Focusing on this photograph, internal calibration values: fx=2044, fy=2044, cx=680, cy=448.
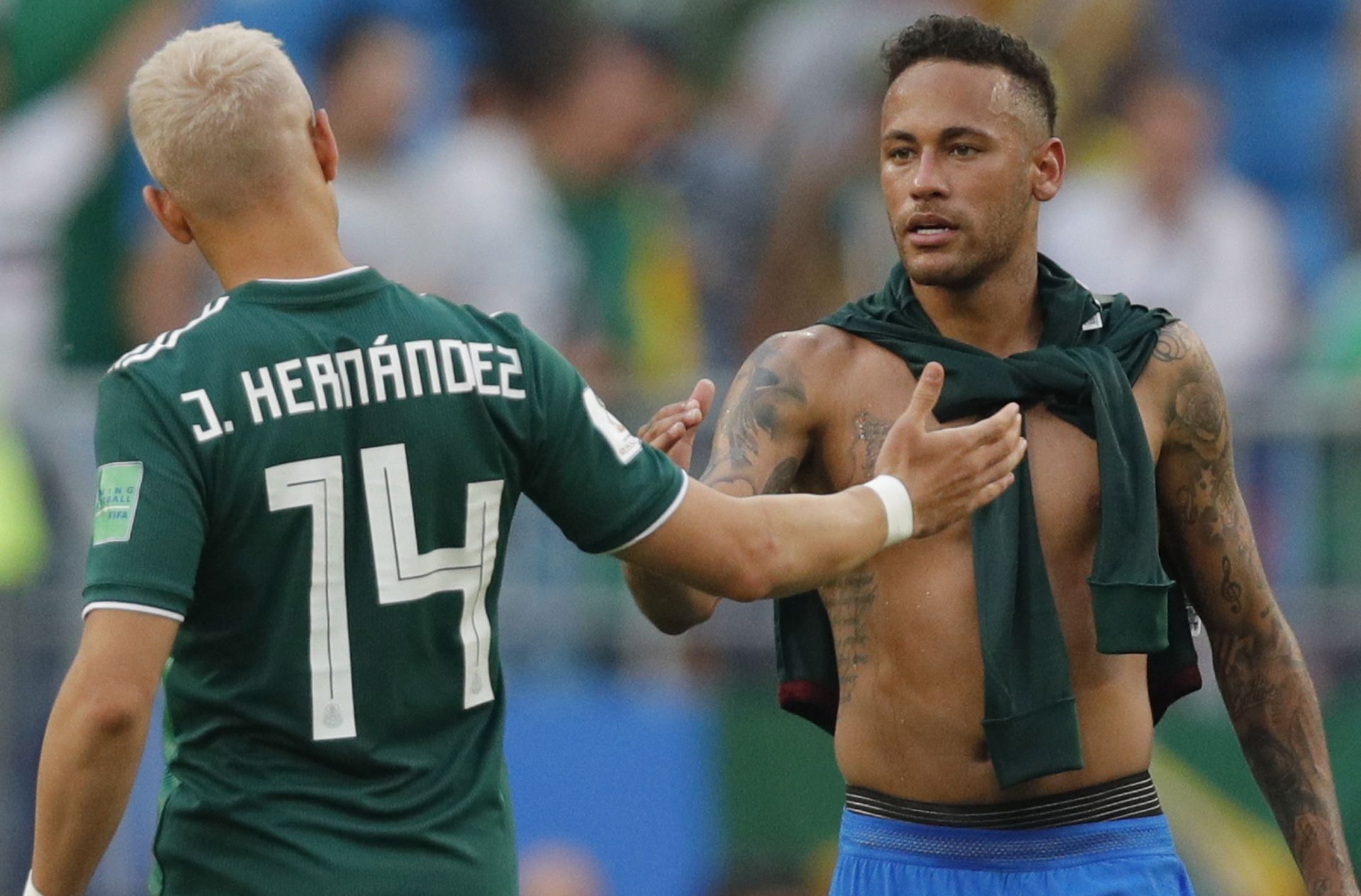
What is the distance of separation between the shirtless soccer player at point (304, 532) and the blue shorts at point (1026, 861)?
938 mm

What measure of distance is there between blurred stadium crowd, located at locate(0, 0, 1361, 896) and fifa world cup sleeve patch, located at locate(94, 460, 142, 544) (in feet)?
15.5

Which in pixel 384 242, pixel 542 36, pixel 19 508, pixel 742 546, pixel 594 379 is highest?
pixel 542 36

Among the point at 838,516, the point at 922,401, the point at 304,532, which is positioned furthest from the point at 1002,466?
the point at 304,532

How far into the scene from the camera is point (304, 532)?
3289 millimetres

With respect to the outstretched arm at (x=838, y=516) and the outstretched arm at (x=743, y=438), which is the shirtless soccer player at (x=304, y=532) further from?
the outstretched arm at (x=743, y=438)

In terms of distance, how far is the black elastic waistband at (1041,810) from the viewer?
13.8ft

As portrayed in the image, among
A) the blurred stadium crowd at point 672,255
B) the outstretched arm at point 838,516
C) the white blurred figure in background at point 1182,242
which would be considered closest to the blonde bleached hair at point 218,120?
the outstretched arm at point 838,516

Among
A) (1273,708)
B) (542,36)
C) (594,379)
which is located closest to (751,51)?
(542,36)

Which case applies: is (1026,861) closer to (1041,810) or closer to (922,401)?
(1041,810)

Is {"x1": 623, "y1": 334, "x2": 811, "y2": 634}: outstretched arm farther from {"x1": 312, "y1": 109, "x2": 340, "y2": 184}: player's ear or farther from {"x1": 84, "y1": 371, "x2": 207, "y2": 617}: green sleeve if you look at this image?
{"x1": 84, "y1": 371, "x2": 207, "y2": 617}: green sleeve

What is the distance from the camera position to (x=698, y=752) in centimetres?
795

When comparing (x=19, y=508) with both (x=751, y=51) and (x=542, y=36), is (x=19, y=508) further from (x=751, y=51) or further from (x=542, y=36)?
(x=751, y=51)

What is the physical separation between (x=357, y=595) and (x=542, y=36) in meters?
6.82

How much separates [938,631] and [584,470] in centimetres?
109
